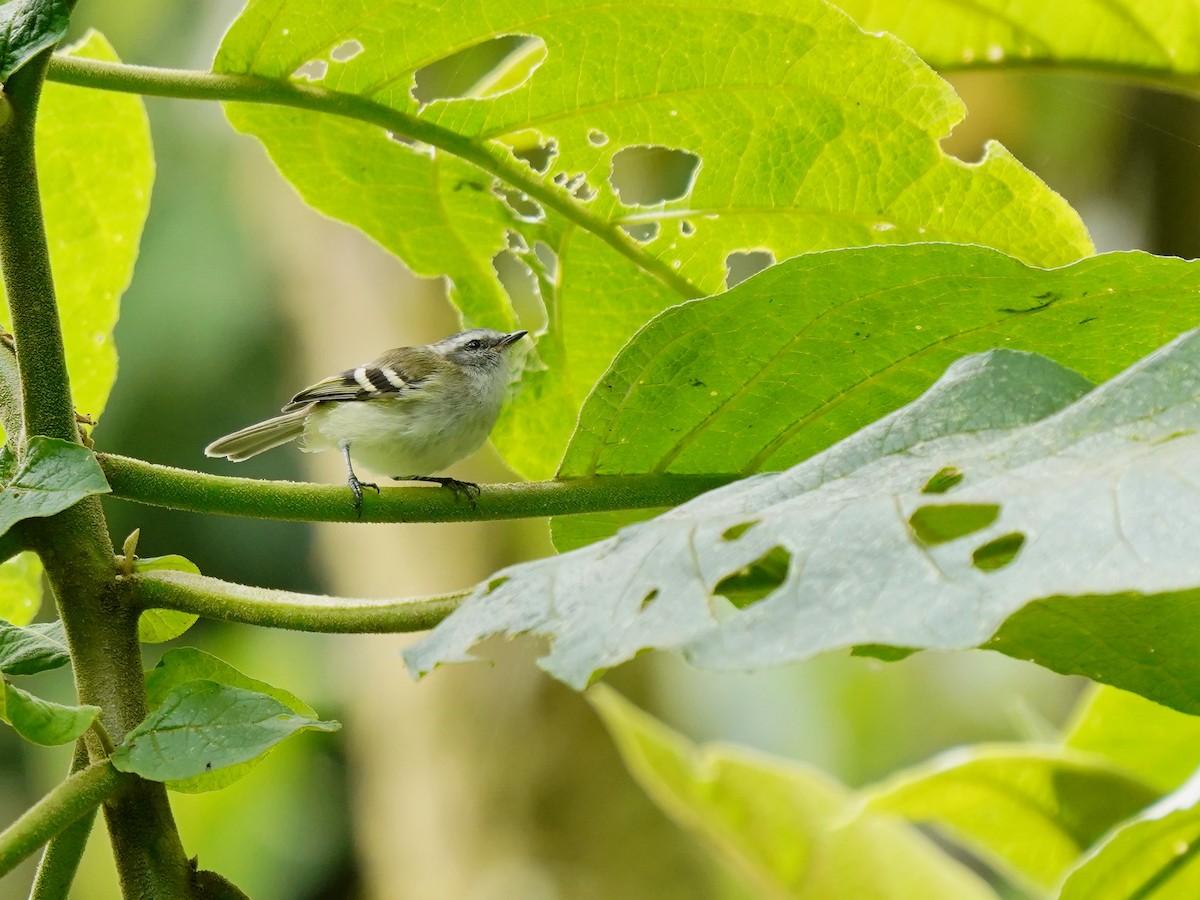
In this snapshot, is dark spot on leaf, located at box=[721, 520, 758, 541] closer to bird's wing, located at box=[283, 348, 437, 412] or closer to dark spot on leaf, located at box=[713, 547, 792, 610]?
dark spot on leaf, located at box=[713, 547, 792, 610]

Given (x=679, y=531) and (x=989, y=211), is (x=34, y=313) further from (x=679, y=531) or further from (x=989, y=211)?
(x=989, y=211)

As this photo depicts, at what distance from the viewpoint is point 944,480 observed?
35.9 inches

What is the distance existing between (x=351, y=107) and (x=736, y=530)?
0.67 m

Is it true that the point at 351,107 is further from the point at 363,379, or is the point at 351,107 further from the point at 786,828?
the point at 363,379

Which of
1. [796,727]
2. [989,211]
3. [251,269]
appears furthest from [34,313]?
[251,269]

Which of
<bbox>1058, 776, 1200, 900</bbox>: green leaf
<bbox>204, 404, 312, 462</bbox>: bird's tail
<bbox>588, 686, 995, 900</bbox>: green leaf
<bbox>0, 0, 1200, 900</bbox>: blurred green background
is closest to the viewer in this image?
<bbox>1058, 776, 1200, 900</bbox>: green leaf

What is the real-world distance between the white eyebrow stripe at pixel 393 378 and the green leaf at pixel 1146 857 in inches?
76.7

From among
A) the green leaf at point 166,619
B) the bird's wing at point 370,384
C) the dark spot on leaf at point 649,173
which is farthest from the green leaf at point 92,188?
the dark spot on leaf at point 649,173

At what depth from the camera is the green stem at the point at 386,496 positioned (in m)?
1.02

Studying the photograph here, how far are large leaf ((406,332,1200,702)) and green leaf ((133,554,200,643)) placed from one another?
31 centimetres

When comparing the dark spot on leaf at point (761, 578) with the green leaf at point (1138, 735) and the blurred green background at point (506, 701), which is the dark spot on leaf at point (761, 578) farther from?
the blurred green background at point (506, 701)

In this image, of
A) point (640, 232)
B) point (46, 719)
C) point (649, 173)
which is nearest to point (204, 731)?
point (46, 719)

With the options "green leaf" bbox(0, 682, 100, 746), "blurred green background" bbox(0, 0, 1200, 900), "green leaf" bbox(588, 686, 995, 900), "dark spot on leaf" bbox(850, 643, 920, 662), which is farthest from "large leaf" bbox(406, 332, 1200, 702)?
"blurred green background" bbox(0, 0, 1200, 900)

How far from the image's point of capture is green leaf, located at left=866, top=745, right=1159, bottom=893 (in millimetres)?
1669
